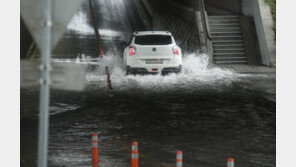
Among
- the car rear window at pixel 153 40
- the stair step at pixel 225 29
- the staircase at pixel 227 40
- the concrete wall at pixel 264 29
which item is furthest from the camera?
the stair step at pixel 225 29

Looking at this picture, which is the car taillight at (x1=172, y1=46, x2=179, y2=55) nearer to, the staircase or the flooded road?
the flooded road

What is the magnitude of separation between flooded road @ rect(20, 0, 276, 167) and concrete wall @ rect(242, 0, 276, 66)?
3.13 m

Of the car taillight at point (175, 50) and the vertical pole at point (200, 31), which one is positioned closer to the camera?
the car taillight at point (175, 50)

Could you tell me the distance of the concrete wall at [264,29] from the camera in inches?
950

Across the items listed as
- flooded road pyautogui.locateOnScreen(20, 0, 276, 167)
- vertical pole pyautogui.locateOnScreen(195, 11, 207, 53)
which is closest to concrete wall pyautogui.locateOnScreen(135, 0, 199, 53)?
vertical pole pyautogui.locateOnScreen(195, 11, 207, 53)

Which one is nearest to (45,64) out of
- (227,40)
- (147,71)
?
(147,71)

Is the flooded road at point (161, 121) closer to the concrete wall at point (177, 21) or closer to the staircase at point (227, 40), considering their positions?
the staircase at point (227, 40)

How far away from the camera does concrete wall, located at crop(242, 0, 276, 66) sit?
79.2 feet

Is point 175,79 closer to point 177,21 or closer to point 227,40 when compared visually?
point 227,40

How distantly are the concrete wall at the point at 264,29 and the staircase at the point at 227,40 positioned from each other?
98 cm

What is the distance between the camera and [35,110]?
43.8 ft

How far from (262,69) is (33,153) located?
52.0 ft

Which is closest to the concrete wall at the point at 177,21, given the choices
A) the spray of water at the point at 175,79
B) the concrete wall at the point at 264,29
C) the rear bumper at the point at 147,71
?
the concrete wall at the point at 264,29

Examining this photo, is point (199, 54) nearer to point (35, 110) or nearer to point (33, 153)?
point (35, 110)
